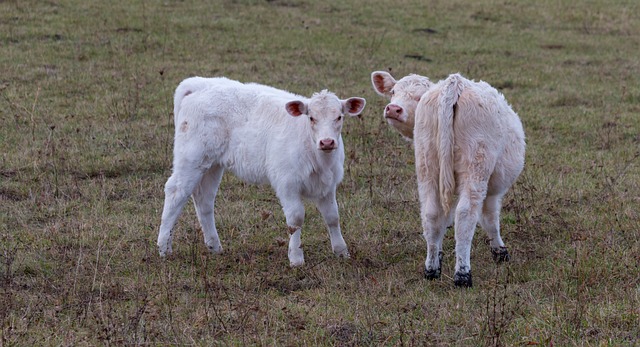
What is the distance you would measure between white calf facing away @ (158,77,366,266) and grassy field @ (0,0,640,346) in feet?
1.14

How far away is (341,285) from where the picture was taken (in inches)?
271

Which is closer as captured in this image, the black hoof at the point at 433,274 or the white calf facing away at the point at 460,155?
the white calf facing away at the point at 460,155

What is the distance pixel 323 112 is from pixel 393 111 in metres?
0.61

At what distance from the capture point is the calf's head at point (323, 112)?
24.4 ft

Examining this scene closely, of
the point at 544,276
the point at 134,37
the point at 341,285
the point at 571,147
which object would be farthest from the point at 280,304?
the point at 134,37

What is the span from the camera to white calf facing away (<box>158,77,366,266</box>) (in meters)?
7.58

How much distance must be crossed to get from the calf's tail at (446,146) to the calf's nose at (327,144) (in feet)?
3.04

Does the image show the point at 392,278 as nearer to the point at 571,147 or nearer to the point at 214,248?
the point at 214,248

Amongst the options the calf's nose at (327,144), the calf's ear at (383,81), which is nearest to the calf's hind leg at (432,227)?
the calf's nose at (327,144)

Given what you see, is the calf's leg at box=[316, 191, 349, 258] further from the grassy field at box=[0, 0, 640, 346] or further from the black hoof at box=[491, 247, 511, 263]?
the black hoof at box=[491, 247, 511, 263]

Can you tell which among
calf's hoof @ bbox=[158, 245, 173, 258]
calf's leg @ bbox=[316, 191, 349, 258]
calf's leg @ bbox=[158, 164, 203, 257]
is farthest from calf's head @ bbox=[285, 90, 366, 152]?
calf's hoof @ bbox=[158, 245, 173, 258]

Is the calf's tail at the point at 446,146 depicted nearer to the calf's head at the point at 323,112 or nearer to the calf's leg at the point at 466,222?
the calf's leg at the point at 466,222

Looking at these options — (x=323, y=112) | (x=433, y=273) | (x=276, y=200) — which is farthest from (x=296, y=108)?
(x=276, y=200)

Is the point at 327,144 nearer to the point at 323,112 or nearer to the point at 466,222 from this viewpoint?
the point at 323,112
